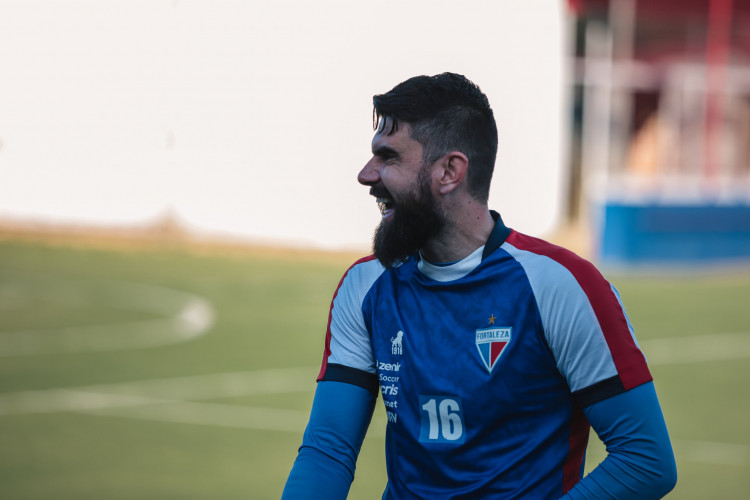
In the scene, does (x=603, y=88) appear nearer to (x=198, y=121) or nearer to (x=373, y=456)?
(x=198, y=121)

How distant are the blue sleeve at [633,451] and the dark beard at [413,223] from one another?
0.63m

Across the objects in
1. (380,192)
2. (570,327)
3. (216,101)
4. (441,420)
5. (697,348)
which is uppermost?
(216,101)

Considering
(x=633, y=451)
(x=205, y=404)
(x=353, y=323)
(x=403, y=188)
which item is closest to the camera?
(x=633, y=451)

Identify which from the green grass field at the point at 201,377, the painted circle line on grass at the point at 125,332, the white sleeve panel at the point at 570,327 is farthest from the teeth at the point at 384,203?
the painted circle line on grass at the point at 125,332

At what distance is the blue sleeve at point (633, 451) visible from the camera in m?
2.44

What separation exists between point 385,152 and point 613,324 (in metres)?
0.74

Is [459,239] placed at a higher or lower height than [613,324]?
higher

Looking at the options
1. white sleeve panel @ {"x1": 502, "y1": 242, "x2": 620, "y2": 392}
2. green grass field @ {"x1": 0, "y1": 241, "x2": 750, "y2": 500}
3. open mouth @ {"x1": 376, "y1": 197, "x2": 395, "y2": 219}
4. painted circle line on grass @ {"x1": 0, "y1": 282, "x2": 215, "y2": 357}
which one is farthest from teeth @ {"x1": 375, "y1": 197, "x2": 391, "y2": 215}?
painted circle line on grass @ {"x1": 0, "y1": 282, "x2": 215, "y2": 357}

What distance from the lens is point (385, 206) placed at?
9.09 feet

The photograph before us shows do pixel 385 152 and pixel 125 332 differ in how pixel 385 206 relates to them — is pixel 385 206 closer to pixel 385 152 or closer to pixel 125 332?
pixel 385 152

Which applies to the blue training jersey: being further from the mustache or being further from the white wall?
the white wall

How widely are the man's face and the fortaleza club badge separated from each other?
313 millimetres

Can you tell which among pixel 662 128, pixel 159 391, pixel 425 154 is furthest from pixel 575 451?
pixel 662 128

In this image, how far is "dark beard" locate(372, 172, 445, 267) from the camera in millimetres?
2699
